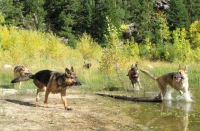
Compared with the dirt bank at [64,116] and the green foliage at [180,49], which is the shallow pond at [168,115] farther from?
the green foliage at [180,49]

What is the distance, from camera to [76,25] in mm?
66750

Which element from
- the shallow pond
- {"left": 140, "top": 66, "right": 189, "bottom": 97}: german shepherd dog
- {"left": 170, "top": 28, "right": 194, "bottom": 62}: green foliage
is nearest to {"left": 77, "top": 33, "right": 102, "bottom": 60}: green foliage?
{"left": 170, "top": 28, "right": 194, "bottom": 62}: green foliage

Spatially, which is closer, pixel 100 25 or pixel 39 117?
pixel 39 117

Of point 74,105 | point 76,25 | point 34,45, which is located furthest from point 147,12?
point 74,105

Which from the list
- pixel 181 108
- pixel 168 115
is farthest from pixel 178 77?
pixel 168 115

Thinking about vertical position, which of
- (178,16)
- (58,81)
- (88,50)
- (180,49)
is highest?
(178,16)

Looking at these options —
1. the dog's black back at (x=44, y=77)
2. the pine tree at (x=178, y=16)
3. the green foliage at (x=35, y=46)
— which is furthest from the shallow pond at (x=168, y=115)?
the pine tree at (x=178, y=16)

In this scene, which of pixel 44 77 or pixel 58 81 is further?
pixel 44 77

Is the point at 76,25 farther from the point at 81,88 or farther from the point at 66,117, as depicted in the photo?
the point at 66,117

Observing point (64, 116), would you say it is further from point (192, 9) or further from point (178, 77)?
point (192, 9)

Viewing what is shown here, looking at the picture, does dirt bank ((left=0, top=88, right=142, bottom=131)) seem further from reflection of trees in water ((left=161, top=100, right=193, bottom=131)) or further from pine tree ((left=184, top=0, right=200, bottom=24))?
pine tree ((left=184, top=0, right=200, bottom=24))

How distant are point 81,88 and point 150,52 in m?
40.3

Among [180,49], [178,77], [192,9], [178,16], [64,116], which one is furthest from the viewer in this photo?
[192,9]

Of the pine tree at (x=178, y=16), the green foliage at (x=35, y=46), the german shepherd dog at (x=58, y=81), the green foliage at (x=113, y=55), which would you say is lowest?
the german shepherd dog at (x=58, y=81)
